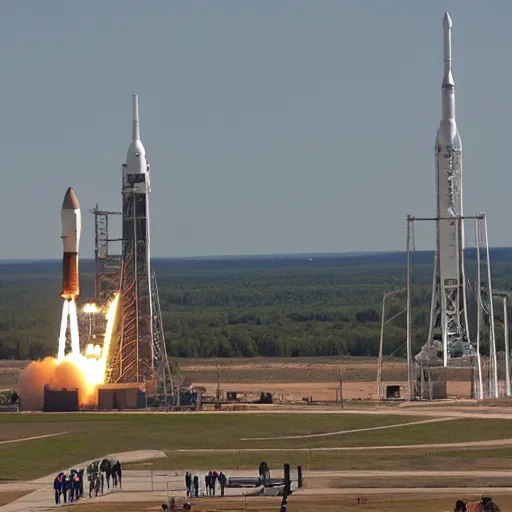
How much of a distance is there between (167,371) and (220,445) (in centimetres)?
3189

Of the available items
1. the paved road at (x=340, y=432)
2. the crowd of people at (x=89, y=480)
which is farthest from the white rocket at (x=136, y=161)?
the crowd of people at (x=89, y=480)

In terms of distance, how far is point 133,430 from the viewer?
315ft

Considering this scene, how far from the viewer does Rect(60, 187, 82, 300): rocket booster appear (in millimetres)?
114250

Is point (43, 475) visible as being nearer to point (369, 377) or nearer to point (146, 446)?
point (146, 446)

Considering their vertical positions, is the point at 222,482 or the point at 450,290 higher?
the point at 450,290

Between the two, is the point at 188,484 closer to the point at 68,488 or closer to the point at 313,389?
the point at 68,488

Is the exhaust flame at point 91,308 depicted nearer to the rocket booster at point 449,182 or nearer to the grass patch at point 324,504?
the rocket booster at point 449,182

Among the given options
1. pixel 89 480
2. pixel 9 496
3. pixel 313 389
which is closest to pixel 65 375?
pixel 313 389

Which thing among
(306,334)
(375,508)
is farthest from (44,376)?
(306,334)

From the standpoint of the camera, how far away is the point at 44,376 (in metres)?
113

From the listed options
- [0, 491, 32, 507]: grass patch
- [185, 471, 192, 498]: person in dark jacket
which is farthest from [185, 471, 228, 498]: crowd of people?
[0, 491, 32, 507]: grass patch

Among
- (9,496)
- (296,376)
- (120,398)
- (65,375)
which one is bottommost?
(9,496)

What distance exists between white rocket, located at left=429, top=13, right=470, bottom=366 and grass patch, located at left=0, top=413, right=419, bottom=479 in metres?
15.1

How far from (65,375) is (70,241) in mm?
8980
